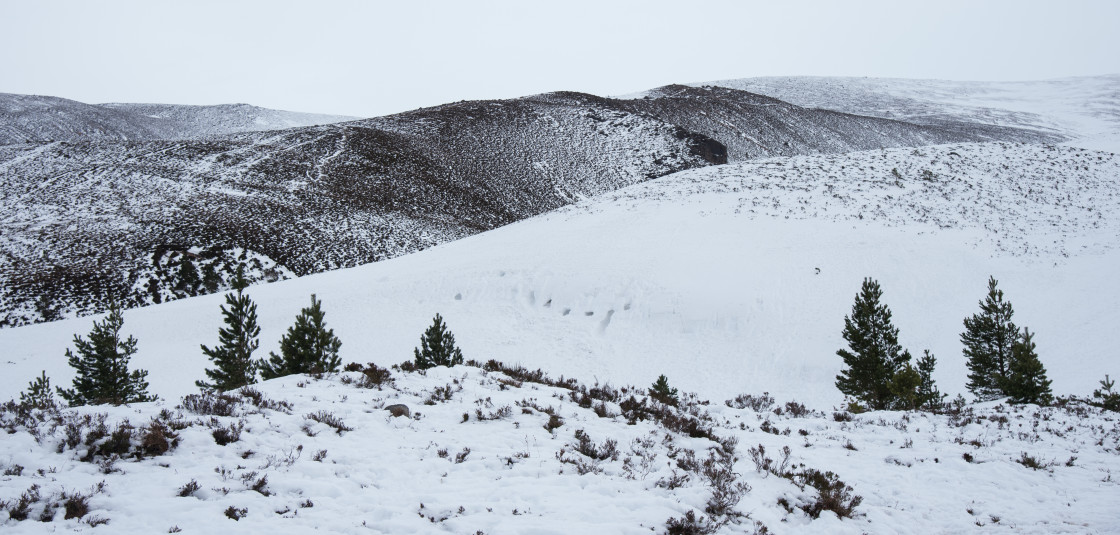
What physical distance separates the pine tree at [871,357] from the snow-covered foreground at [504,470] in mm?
4192

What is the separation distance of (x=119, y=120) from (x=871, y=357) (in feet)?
400

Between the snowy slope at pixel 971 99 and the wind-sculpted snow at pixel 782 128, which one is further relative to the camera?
the snowy slope at pixel 971 99

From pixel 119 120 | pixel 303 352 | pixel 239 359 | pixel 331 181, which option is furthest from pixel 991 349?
pixel 119 120

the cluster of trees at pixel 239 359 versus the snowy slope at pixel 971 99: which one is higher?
the snowy slope at pixel 971 99

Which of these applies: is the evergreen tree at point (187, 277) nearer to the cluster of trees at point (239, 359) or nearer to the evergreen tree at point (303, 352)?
the cluster of trees at point (239, 359)

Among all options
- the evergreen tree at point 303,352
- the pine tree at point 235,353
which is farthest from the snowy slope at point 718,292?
the evergreen tree at point 303,352

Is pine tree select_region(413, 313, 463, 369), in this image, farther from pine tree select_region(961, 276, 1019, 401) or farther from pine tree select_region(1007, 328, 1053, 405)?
pine tree select_region(961, 276, 1019, 401)

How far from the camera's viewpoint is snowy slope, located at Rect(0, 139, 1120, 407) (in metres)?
19.2

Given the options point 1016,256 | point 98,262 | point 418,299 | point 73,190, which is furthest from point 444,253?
point 73,190

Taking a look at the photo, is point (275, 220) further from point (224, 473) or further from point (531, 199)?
point (224, 473)

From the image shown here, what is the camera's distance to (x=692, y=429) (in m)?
8.98

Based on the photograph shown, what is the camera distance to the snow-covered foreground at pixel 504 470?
5.33 m

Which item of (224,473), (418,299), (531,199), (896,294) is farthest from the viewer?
(531,199)

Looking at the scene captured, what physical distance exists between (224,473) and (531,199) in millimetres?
49648
